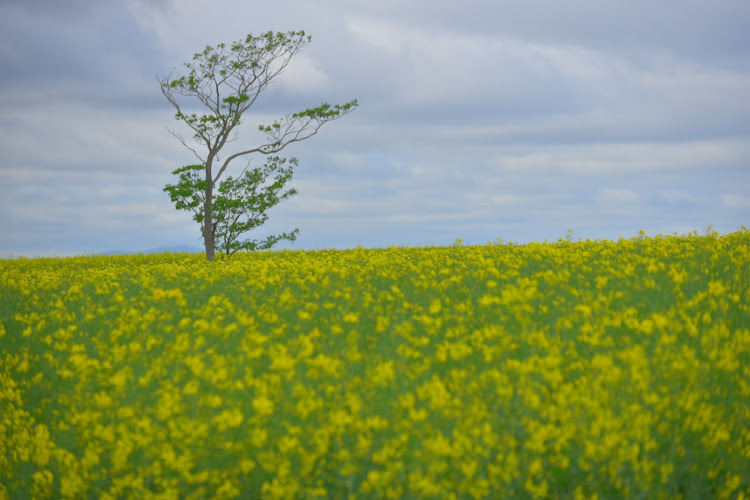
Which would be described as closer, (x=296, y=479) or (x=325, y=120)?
(x=296, y=479)

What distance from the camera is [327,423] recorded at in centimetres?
450

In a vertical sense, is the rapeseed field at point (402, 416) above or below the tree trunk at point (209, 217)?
below

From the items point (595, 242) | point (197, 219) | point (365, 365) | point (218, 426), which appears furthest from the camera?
point (197, 219)

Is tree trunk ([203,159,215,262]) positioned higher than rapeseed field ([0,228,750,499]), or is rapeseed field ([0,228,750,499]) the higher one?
tree trunk ([203,159,215,262])

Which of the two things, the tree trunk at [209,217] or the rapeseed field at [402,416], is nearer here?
the rapeseed field at [402,416]

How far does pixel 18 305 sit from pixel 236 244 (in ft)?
48.7

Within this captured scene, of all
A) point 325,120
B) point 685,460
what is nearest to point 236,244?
point 325,120

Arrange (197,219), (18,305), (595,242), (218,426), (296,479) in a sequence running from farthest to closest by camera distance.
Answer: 1. (197,219)
2. (595,242)
3. (18,305)
4. (218,426)
5. (296,479)

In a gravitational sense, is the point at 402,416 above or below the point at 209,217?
below

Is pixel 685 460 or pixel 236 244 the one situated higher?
pixel 236 244

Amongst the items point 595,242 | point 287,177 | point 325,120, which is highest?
point 325,120

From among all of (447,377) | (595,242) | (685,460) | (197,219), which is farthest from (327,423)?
(197,219)

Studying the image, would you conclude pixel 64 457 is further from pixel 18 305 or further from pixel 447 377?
pixel 18 305

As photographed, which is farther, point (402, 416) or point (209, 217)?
point (209, 217)
